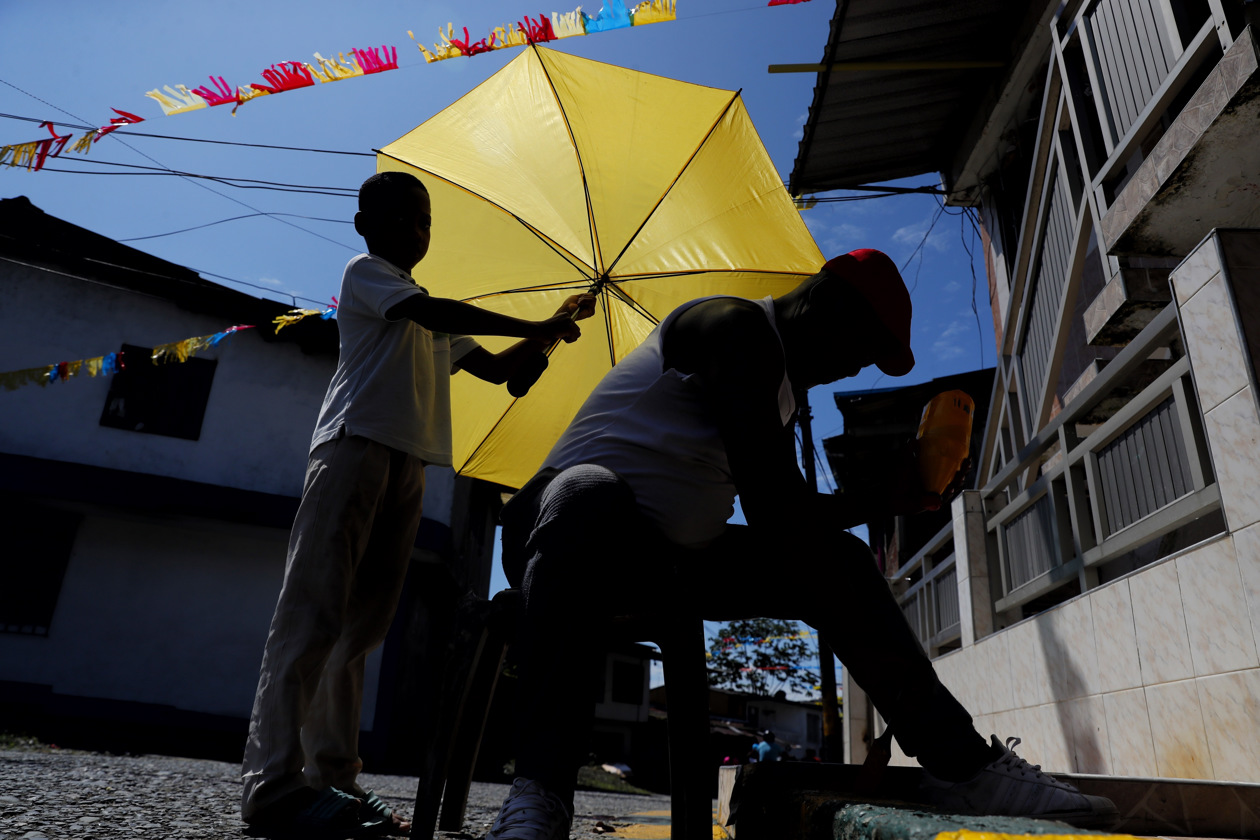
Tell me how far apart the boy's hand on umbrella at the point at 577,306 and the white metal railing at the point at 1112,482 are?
1.91 metres

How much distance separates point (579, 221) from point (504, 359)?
3.69 feet

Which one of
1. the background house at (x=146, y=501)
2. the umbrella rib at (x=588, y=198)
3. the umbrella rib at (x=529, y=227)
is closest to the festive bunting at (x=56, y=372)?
the background house at (x=146, y=501)

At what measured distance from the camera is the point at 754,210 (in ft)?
12.2

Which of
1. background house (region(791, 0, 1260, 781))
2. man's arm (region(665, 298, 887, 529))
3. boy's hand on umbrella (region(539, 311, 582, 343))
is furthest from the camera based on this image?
boy's hand on umbrella (region(539, 311, 582, 343))

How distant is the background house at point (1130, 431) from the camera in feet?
7.11

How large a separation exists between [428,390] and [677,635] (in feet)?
4.03

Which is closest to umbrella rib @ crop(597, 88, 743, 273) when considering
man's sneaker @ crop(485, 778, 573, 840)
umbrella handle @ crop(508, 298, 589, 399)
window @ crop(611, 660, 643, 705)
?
umbrella handle @ crop(508, 298, 589, 399)

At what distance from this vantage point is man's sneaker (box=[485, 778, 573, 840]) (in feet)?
3.79

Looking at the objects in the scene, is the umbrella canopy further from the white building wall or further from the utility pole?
the white building wall

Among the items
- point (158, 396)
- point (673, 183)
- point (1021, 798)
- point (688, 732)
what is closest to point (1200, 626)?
point (1021, 798)

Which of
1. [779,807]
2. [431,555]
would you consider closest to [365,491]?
[779,807]

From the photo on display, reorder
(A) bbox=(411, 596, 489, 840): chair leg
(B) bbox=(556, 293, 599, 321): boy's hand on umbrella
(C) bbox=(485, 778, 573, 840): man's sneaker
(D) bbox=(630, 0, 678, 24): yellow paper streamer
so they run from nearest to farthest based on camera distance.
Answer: (C) bbox=(485, 778, 573, 840): man's sneaker < (A) bbox=(411, 596, 489, 840): chair leg < (B) bbox=(556, 293, 599, 321): boy's hand on umbrella < (D) bbox=(630, 0, 678, 24): yellow paper streamer

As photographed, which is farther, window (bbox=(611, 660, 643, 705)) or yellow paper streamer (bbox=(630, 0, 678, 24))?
window (bbox=(611, 660, 643, 705))

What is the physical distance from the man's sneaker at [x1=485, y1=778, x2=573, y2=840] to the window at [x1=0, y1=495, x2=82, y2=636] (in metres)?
12.6
